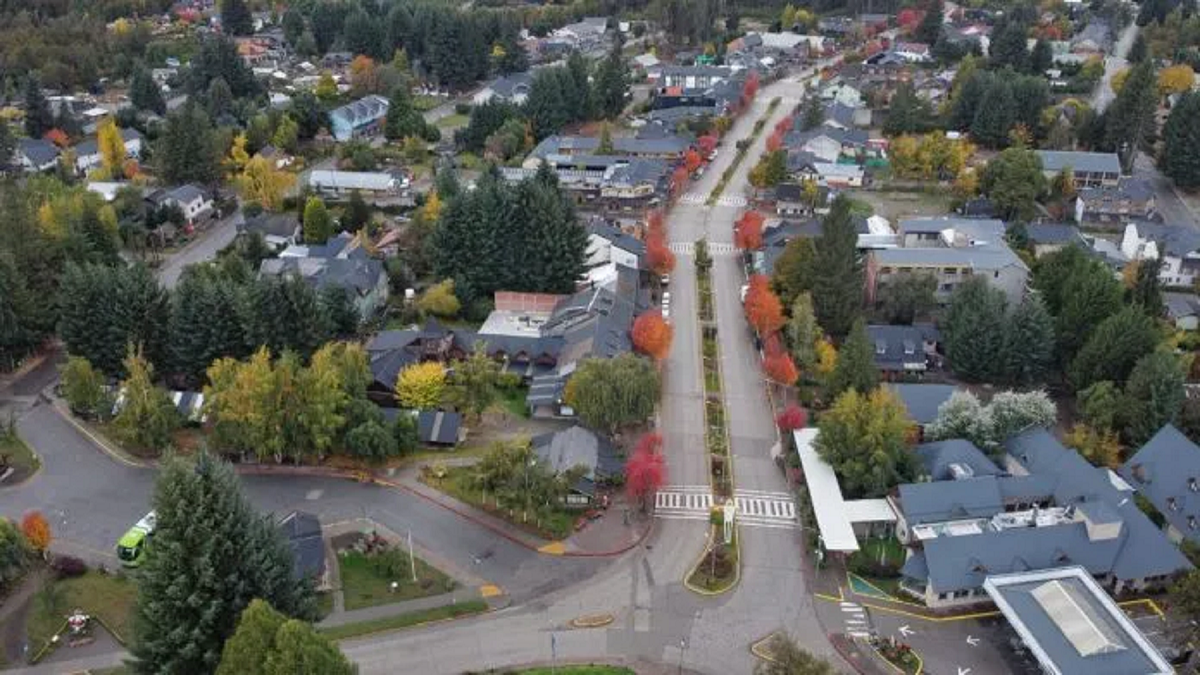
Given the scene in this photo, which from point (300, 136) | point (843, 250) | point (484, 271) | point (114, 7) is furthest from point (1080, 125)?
point (114, 7)

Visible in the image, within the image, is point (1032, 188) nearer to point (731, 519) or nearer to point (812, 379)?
point (812, 379)

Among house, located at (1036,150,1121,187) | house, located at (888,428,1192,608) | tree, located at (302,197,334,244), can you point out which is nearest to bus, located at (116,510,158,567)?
house, located at (888,428,1192,608)

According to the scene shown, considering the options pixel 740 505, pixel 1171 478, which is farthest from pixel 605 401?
pixel 1171 478

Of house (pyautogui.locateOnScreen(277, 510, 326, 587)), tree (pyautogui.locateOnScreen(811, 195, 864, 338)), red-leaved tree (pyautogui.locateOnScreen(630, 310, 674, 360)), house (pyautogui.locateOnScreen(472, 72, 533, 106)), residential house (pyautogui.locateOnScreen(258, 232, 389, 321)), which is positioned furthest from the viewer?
house (pyautogui.locateOnScreen(472, 72, 533, 106))

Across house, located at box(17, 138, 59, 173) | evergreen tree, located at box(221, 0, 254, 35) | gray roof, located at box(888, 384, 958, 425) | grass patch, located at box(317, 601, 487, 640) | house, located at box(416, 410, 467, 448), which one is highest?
gray roof, located at box(888, 384, 958, 425)

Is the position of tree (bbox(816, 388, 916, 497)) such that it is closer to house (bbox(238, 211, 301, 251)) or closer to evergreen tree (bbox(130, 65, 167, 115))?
house (bbox(238, 211, 301, 251))

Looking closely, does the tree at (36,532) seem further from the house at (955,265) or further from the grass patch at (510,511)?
the house at (955,265)

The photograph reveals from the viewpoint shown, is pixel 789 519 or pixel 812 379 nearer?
pixel 789 519

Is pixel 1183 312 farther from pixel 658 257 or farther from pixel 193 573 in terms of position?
pixel 193 573
